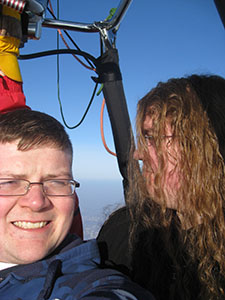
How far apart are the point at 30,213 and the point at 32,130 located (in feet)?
0.77

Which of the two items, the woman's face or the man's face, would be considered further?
the woman's face

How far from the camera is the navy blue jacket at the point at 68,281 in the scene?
681 millimetres

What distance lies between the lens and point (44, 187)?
33.1 inches

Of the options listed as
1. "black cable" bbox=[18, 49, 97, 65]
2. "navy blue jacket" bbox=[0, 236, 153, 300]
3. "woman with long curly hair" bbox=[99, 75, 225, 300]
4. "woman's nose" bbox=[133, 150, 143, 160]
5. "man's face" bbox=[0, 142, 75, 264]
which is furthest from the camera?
"black cable" bbox=[18, 49, 97, 65]

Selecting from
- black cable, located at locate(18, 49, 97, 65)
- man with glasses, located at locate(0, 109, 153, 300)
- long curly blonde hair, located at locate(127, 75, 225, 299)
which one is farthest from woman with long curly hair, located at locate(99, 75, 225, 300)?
black cable, located at locate(18, 49, 97, 65)

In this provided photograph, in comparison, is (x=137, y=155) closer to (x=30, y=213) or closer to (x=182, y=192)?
(x=182, y=192)

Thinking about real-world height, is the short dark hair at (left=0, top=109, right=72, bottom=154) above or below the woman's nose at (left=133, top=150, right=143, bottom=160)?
above

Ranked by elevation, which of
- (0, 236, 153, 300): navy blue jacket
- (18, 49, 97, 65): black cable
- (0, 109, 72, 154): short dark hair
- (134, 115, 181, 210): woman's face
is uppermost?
(18, 49, 97, 65): black cable

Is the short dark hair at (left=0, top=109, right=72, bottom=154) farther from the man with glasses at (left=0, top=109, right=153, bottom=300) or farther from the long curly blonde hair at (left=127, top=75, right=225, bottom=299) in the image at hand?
the long curly blonde hair at (left=127, top=75, right=225, bottom=299)

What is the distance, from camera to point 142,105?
3.91ft

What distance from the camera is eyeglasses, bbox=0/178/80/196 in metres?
0.80

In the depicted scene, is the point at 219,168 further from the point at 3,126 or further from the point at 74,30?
the point at 74,30

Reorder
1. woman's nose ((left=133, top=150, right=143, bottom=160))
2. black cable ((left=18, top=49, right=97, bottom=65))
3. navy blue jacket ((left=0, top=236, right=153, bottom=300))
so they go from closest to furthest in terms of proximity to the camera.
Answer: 1. navy blue jacket ((left=0, top=236, right=153, bottom=300))
2. woman's nose ((left=133, top=150, right=143, bottom=160))
3. black cable ((left=18, top=49, right=97, bottom=65))

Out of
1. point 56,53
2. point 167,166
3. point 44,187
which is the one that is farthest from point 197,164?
point 56,53
